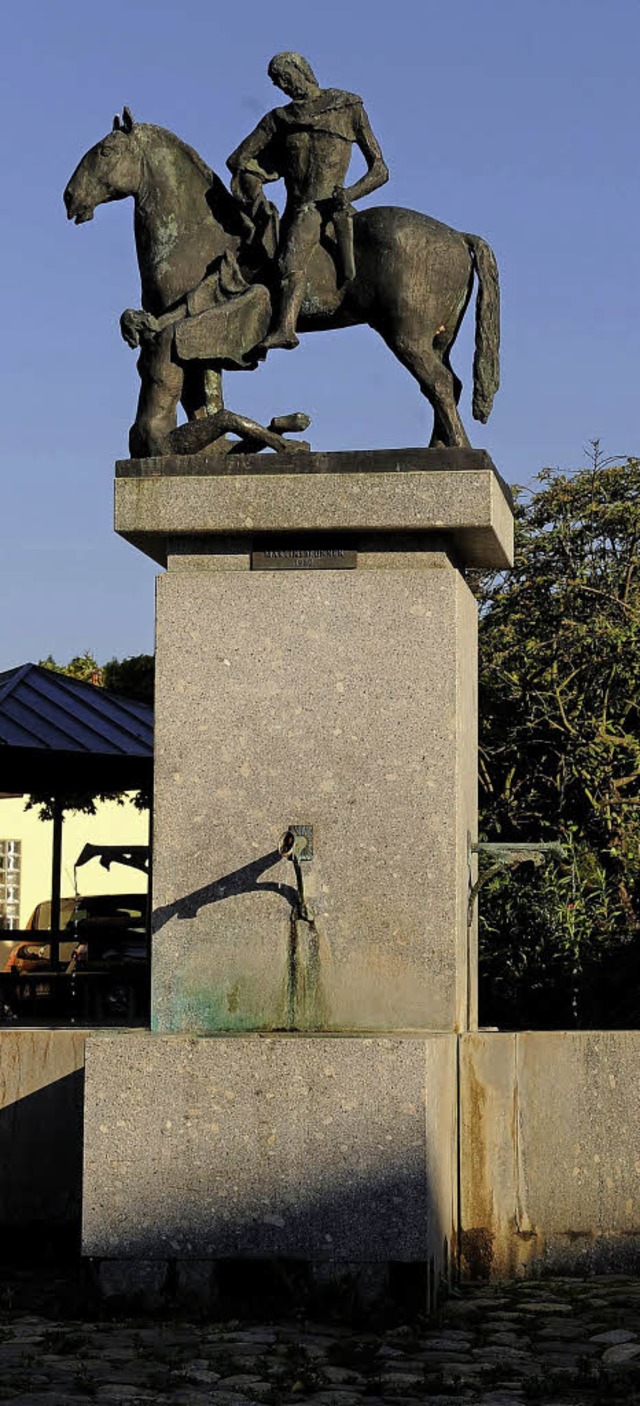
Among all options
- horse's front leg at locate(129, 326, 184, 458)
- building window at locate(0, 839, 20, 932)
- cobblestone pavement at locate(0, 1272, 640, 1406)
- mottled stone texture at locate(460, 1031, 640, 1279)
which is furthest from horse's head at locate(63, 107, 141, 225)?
building window at locate(0, 839, 20, 932)

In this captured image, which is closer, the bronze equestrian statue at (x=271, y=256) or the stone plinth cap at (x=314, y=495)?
the stone plinth cap at (x=314, y=495)

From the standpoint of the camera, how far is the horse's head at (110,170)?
287 inches

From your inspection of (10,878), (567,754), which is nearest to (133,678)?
(10,878)

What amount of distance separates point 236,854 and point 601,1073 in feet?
4.88

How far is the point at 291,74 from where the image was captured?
7250mm

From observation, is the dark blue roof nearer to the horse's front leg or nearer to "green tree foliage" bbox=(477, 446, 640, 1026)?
"green tree foliage" bbox=(477, 446, 640, 1026)

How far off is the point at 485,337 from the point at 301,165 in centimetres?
95

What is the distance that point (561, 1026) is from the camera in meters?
11.6

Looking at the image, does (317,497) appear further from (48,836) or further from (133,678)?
(48,836)

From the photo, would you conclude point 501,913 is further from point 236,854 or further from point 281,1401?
point 281,1401

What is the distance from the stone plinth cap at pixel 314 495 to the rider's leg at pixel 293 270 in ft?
2.05

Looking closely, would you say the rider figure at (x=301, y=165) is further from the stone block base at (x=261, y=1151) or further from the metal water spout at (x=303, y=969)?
the stone block base at (x=261, y=1151)

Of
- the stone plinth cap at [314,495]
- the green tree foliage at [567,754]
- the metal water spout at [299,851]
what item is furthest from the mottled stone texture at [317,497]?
the green tree foliage at [567,754]

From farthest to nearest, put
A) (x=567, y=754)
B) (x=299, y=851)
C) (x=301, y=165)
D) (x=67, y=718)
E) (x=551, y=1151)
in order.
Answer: (x=67, y=718)
(x=567, y=754)
(x=301, y=165)
(x=551, y=1151)
(x=299, y=851)
